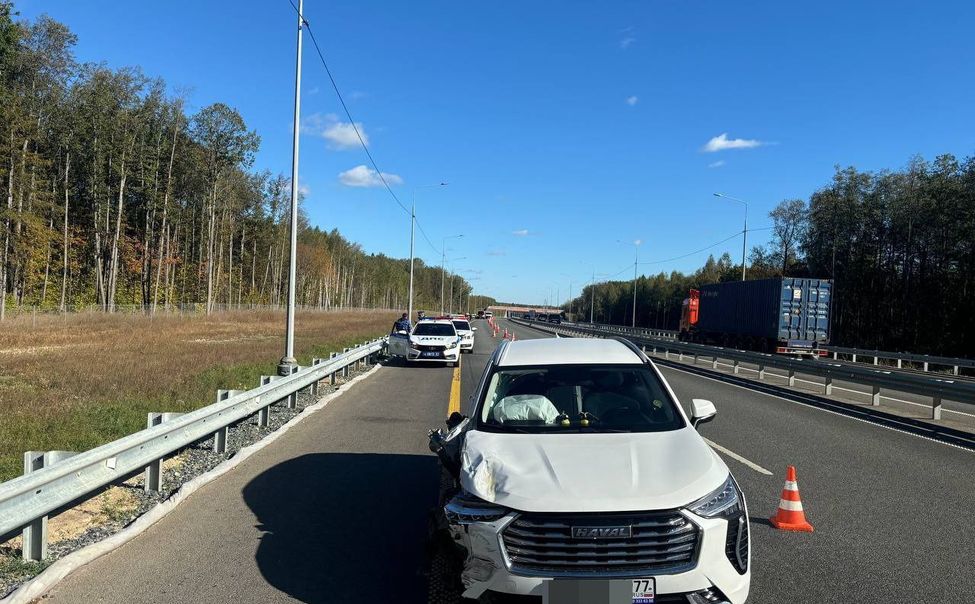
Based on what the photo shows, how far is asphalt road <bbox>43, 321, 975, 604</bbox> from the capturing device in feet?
14.3

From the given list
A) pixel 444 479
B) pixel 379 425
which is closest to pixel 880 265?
pixel 379 425

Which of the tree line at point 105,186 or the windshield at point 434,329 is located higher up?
the tree line at point 105,186

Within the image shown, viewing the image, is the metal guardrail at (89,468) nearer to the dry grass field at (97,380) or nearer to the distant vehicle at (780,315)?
the dry grass field at (97,380)

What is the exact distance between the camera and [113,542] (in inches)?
196

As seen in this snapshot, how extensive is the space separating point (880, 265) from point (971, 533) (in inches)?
2264

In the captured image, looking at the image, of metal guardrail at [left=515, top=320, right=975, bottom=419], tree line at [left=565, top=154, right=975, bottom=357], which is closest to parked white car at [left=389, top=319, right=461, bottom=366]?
metal guardrail at [left=515, top=320, right=975, bottom=419]

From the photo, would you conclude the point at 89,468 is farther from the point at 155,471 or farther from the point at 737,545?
the point at 737,545

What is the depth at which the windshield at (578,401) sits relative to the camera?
475 centimetres

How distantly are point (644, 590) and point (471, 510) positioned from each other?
3.15 ft

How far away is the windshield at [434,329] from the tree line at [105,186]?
25.4m

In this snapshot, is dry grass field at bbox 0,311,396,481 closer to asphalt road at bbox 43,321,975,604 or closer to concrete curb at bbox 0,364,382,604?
concrete curb at bbox 0,364,382,604

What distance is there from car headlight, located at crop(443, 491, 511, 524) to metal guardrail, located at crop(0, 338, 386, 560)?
105 inches

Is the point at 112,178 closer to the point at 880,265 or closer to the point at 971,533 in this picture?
the point at 971,533

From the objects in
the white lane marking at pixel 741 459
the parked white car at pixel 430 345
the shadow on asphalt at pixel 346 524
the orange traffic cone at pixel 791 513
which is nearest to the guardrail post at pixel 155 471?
the shadow on asphalt at pixel 346 524
